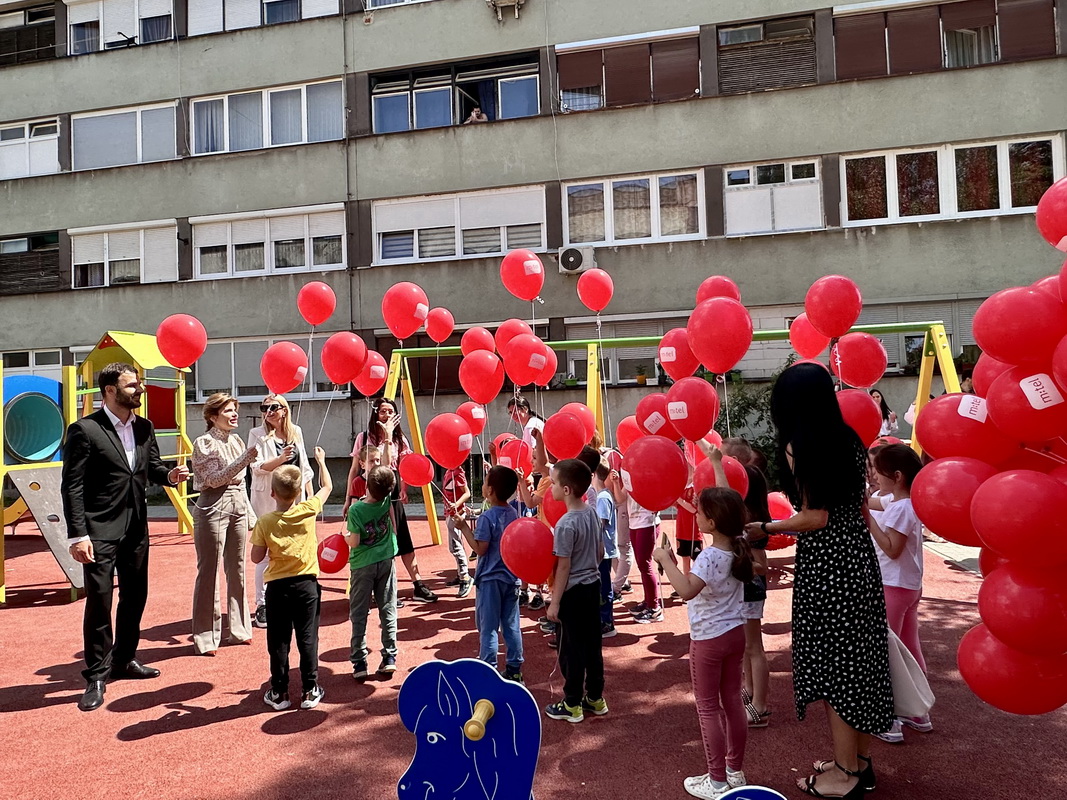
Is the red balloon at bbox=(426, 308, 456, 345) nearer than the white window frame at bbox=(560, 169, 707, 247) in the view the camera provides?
Yes

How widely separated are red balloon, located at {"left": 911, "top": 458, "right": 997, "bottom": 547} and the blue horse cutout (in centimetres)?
175

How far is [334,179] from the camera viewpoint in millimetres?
18125

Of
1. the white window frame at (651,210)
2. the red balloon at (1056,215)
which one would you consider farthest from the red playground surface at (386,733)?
the white window frame at (651,210)

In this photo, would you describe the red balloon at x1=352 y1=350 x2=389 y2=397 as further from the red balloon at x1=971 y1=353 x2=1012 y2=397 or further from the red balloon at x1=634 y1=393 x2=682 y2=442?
the red balloon at x1=971 y1=353 x2=1012 y2=397

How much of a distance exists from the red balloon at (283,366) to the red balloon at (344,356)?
22 centimetres

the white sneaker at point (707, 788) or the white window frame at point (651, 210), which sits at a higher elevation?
the white window frame at point (651, 210)

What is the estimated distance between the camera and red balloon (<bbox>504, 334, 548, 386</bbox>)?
6105 mm

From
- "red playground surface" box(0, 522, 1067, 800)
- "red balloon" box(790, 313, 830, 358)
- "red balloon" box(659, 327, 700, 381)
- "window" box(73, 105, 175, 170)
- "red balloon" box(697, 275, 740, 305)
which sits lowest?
"red playground surface" box(0, 522, 1067, 800)

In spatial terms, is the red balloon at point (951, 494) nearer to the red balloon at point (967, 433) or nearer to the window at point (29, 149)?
the red balloon at point (967, 433)

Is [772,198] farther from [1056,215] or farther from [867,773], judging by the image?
[867,773]

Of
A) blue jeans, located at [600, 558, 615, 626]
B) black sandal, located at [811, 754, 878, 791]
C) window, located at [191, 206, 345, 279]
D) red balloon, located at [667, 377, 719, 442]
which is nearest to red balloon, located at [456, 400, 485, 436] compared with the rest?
blue jeans, located at [600, 558, 615, 626]

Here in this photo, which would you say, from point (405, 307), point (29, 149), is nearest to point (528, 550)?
point (405, 307)

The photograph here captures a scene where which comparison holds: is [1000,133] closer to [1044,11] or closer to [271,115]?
[1044,11]

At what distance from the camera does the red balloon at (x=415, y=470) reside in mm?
6809
